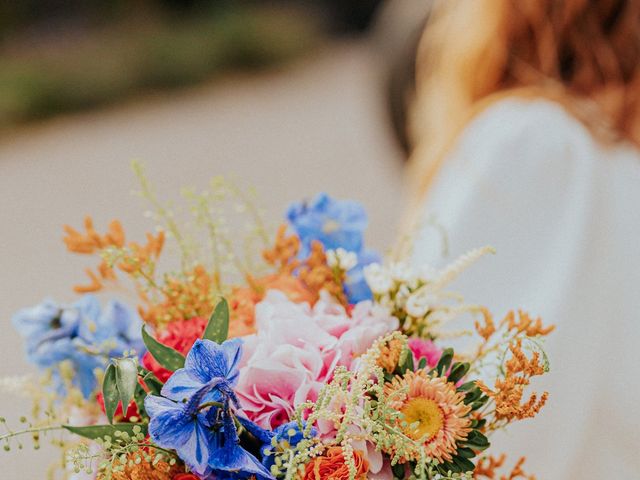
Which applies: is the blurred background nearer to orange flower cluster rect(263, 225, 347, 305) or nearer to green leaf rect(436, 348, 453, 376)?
orange flower cluster rect(263, 225, 347, 305)

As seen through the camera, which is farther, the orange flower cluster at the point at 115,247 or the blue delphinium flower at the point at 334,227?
the blue delphinium flower at the point at 334,227

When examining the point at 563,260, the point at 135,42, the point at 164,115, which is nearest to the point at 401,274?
the point at 563,260

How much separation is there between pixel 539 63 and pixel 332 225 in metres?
0.64

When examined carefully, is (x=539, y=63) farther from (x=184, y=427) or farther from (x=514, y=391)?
(x=184, y=427)

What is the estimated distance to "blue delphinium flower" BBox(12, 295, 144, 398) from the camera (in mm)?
715

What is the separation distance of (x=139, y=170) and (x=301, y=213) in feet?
0.55

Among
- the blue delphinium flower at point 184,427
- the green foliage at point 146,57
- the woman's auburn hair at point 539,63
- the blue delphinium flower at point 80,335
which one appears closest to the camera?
the blue delphinium flower at point 184,427

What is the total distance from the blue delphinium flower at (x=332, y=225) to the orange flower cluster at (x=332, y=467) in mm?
257

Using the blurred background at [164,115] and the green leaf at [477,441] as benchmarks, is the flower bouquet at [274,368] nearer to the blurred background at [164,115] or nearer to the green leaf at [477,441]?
the green leaf at [477,441]

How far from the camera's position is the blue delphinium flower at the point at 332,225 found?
76cm

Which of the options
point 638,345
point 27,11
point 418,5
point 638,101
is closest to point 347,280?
point 638,345

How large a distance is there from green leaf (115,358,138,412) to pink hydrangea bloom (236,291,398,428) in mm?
79

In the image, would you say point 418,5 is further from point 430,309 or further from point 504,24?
point 430,309

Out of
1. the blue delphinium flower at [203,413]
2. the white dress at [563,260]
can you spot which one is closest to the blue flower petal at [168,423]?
the blue delphinium flower at [203,413]
